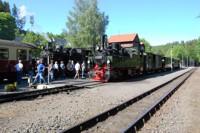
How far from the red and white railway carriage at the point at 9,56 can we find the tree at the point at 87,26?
39.3 m

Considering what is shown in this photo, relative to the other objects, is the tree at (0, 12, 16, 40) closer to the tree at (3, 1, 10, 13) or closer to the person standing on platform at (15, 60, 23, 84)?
the tree at (3, 1, 10, 13)

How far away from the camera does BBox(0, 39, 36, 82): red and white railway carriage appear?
25294 millimetres

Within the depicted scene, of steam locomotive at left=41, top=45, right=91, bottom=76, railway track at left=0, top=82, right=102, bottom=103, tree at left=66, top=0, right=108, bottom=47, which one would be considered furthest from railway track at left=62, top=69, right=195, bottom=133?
tree at left=66, top=0, right=108, bottom=47

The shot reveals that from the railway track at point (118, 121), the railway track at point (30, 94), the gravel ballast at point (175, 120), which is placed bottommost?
the gravel ballast at point (175, 120)

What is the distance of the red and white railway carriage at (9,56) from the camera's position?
25294 mm

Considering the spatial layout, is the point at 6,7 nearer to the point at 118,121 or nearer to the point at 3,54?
Result: the point at 3,54

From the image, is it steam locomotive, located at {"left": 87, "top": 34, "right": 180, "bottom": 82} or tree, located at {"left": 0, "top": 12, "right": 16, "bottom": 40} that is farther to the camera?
tree, located at {"left": 0, "top": 12, "right": 16, "bottom": 40}

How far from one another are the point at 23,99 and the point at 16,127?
22.3 feet

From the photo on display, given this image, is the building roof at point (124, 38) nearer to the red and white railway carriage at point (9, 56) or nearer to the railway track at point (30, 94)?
the red and white railway carriage at point (9, 56)

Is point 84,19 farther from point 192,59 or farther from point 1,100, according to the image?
point 192,59

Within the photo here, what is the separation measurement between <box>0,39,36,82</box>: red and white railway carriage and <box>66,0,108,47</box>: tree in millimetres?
39275

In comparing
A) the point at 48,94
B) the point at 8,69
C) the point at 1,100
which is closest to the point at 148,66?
the point at 8,69

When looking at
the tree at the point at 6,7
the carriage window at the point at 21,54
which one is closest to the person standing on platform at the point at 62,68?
the carriage window at the point at 21,54

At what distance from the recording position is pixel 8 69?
25.9 m
